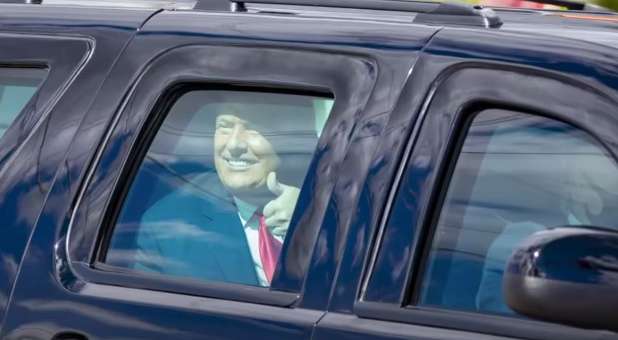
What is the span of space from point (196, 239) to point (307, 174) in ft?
1.02

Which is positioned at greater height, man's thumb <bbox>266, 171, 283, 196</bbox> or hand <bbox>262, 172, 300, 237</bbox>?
man's thumb <bbox>266, 171, 283, 196</bbox>

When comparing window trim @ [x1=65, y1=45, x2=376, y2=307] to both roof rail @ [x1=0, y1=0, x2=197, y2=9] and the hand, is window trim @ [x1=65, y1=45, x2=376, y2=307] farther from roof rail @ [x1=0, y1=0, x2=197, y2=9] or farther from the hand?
roof rail @ [x1=0, y1=0, x2=197, y2=9]

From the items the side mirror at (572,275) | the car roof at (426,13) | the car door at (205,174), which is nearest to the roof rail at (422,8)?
the car roof at (426,13)

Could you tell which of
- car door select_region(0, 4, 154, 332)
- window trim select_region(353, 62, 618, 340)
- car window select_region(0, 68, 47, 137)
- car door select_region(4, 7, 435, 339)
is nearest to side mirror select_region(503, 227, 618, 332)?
window trim select_region(353, 62, 618, 340)

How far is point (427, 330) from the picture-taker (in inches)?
101

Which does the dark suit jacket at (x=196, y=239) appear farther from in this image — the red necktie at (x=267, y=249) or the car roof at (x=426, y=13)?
the car roof at (x=426, y=13)

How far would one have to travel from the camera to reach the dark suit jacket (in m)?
2.93

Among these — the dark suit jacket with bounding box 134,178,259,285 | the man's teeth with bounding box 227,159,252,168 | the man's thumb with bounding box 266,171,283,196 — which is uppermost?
the man's teeth with bounding box 227,159,252,168

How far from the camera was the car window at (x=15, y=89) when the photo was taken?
3.27m

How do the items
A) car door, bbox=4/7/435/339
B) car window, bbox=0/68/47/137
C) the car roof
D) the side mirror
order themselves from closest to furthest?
1. the side mirror
2. car door, bbox=4/7/435/339
3. the car roof
4. car window, bbox=0/68/47/137

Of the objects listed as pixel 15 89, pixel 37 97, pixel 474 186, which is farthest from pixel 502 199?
pixel 15 89

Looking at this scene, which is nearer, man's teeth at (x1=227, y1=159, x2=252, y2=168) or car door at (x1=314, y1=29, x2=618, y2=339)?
car door at (x1=314, y1=29, x2=618, y2=339)

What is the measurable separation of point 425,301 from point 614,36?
2.24 feet

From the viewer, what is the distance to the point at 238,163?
303cm
